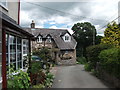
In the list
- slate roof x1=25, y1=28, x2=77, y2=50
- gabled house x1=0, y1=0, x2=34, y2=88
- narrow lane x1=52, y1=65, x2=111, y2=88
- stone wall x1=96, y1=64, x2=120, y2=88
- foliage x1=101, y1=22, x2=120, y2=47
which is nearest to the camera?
gabled house x1=0, y1=0, x2=34, y2=88

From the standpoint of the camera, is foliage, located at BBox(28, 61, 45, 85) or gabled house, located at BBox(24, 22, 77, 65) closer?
foliage, located at BBox(28, 61, 45, 85)

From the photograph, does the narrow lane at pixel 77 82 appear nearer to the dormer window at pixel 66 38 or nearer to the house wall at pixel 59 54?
the house wall at pixel 59 54

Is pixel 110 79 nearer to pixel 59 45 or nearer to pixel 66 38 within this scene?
pixel 59 45

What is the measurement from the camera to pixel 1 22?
4.02 m

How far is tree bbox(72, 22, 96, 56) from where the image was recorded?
38.4 m

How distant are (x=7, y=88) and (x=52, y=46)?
77.1 feet

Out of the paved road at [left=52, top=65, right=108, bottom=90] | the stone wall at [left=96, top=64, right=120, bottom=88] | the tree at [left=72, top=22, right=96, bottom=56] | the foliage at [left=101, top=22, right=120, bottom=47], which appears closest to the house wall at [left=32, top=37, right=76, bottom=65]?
the tree at [left=72, top=22, right=96, bottom=56]

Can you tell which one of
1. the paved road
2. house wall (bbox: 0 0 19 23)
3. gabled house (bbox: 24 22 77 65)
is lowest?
the paved road

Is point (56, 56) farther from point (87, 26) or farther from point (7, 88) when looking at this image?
point (7, 88)

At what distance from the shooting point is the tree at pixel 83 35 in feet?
126

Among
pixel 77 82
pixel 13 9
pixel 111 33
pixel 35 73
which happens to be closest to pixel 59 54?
pixel 111 33

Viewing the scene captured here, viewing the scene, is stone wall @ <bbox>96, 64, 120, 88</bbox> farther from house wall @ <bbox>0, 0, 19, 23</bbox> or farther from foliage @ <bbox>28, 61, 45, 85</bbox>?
house wall @ <bbox>0, 0, 19, 23</bbox>

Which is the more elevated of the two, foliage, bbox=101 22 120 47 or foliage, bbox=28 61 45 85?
foliage, bbox=101 22 120 47

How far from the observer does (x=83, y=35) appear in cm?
3978
